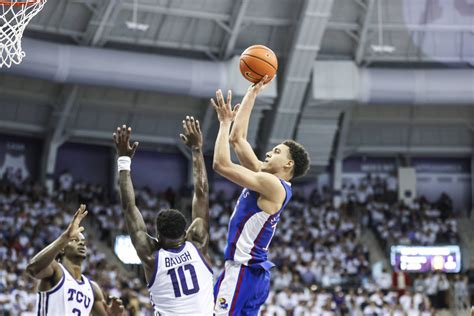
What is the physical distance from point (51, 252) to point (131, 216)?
0.78 meters

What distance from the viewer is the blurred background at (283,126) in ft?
80.3

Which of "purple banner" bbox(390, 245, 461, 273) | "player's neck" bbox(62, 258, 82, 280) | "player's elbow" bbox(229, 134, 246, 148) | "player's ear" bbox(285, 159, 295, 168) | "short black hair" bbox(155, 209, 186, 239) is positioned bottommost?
"player's neck" bbox(62, 258, 82, 280)

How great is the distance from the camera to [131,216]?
20.7ft

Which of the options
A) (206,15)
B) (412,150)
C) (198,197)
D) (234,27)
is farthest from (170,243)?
(412,150)

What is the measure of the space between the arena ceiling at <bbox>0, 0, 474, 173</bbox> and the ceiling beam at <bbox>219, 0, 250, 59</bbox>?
4cm

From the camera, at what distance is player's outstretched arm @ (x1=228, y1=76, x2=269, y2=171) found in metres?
7.00

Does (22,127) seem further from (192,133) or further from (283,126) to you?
(192,133)

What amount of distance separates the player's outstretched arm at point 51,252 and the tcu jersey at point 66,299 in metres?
0.21

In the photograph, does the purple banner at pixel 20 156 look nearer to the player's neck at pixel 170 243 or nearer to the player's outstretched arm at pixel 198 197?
the player's outstretched arm at pixel 198 197

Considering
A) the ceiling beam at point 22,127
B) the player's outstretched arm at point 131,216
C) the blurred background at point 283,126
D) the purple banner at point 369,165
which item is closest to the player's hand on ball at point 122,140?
the player's outstretched arm at point 131,216

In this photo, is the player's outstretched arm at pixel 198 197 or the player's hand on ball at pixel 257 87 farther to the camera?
the player's hand on ball at pixel 257 87

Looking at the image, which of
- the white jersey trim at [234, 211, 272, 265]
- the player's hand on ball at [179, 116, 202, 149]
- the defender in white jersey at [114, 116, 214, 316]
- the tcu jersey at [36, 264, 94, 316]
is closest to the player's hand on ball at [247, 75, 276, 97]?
the player's hand on ball at [179, 116, 202, 149]

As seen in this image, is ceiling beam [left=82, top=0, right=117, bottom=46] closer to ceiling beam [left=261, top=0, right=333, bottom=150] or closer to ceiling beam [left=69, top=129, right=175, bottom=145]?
ceiling beam [left=69, top=129, right=175, bottom=145]

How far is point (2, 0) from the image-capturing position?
39.1 ft
